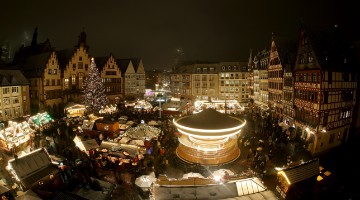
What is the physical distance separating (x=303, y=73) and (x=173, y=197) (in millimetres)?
23602

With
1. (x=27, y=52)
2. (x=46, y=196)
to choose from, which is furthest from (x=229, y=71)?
(x=46, y=196)

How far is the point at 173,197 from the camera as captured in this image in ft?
35.3

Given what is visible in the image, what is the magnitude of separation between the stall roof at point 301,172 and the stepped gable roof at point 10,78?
38082mm

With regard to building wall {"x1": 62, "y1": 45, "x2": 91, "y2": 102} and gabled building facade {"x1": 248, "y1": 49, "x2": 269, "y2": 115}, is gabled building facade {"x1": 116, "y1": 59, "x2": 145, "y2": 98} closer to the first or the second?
building wall {"x1": 62, "y1": 45, "x2": 91, "y2": 102}

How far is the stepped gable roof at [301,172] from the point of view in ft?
38.1

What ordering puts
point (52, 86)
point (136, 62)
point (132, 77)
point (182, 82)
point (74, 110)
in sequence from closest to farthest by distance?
point (74, 110) → point (52, 86) → point (132, 77) → point (136, 62) → point (182, 82)

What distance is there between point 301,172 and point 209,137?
826 centimetres

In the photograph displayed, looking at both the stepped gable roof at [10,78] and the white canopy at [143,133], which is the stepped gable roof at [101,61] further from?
the white canopy at [143,133]

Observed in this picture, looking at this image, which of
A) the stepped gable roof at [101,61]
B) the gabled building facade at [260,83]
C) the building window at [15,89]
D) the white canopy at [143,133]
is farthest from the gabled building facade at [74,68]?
the gabled building facade at [260,83]

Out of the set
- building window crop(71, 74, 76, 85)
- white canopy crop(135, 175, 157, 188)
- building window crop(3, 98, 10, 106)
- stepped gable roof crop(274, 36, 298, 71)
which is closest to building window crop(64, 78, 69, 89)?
building window crop(71, 74, 76, 85)

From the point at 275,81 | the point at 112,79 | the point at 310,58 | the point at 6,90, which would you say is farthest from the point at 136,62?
the point at 310,58

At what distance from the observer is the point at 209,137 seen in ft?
63.6

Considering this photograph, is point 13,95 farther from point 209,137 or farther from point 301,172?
point 301,172

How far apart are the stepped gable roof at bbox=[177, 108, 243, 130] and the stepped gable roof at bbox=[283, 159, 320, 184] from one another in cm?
777
